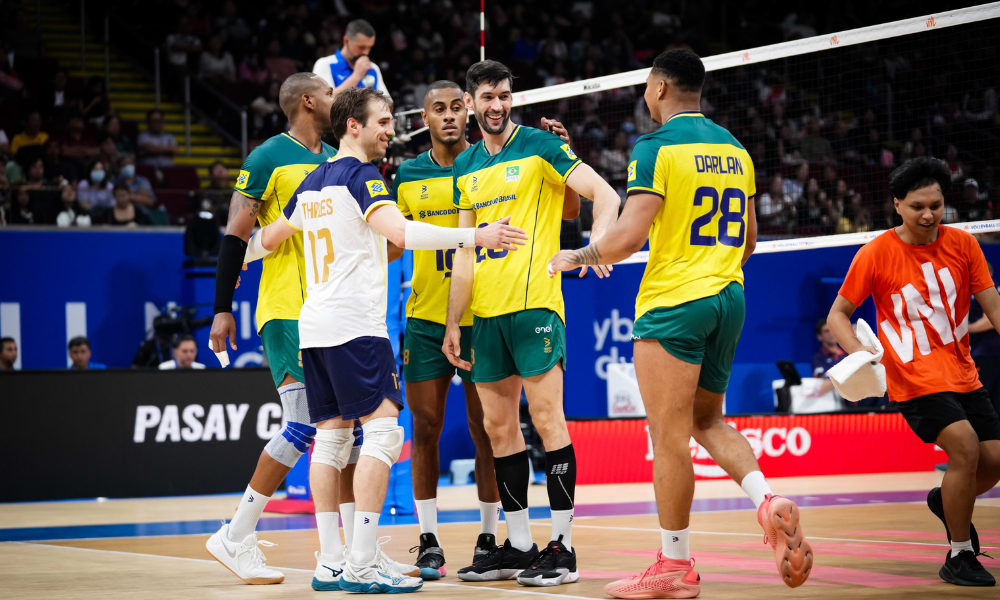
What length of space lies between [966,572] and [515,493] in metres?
1.98

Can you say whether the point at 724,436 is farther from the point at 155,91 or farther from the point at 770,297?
the point at 155,91

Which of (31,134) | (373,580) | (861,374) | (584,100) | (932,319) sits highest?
(584,100)

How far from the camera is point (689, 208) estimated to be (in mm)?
4539

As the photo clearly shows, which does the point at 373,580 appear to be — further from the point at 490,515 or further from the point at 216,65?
the point at 216,65

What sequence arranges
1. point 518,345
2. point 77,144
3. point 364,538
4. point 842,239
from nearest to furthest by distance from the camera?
1. point 364,538
2. point 518,345
3. point 842,239
4. point 77,144

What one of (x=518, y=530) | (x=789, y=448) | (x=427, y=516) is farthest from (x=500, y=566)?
(x=789, y=448)

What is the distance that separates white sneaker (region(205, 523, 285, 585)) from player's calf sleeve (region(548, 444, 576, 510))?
1.32 metres

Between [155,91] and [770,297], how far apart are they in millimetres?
9822

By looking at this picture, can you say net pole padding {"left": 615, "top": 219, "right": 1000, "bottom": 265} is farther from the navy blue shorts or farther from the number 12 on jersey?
the navy blue shorts

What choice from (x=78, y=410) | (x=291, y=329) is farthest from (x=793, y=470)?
(x=291, y=329)

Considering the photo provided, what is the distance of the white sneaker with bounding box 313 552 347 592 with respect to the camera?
4.82m

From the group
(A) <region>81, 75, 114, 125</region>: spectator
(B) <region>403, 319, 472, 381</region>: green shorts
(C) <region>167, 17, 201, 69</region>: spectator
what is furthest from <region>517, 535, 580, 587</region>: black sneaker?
(C) <region>167, 17, 201, 69</region>: spectator

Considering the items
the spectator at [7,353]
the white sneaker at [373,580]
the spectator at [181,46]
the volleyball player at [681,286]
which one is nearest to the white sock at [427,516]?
the white sneaker at [373,580]

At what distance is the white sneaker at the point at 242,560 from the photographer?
5148 millimetres
